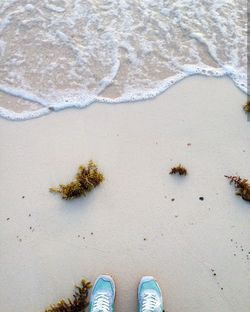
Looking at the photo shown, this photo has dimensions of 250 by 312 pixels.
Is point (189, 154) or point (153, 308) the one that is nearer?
point (153, 308)

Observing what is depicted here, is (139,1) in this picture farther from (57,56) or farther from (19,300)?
(19,300)

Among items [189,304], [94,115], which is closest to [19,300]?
[189,304]

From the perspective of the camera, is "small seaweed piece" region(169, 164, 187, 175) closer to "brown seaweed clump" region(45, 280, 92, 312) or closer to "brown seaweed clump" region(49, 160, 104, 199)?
"brown seaweed clump" region(49, 160, 104, 199)

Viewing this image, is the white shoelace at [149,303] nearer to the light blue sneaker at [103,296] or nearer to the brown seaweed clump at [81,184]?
the light blue sneaker at [103,296]

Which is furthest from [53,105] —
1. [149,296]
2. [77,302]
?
[149,296]

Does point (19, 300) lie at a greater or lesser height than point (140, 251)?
lesser

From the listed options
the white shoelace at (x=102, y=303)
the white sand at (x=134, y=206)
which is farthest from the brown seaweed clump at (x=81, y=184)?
Result: the white shoelace at (x=102, y=303)
